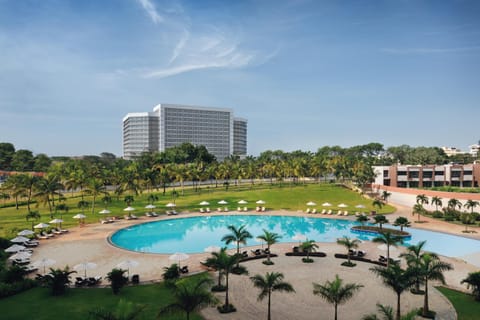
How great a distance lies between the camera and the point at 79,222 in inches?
1767

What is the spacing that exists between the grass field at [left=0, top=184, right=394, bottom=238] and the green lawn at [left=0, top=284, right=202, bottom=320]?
2184 centimetres

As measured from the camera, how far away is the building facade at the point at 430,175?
78.1 m

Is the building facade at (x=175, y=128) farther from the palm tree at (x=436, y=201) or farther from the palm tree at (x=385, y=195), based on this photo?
the palm tree at (x=436, y=201)

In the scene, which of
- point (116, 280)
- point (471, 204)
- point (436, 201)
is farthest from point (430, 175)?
point (116, 280)

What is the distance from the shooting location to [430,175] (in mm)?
78688

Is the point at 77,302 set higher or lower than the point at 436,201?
lower

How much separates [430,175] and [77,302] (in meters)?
81.3

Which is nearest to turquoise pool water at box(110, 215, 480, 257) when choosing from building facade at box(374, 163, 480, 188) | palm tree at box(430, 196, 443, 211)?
palm tree at box(430, 196, 443, 211)

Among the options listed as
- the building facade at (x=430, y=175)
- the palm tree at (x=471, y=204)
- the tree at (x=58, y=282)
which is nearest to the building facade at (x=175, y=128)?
the building facade at (x=430, y=175)

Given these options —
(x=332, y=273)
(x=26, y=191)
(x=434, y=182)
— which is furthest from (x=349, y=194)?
(x=26, y=191)

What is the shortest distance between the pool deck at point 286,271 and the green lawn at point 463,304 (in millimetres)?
433

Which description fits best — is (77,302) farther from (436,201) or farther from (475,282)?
(436,201)

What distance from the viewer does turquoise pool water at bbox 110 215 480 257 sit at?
114 ft

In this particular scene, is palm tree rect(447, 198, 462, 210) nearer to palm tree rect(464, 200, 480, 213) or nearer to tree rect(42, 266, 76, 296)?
palm tree rect(464, 200, 480, 213)
